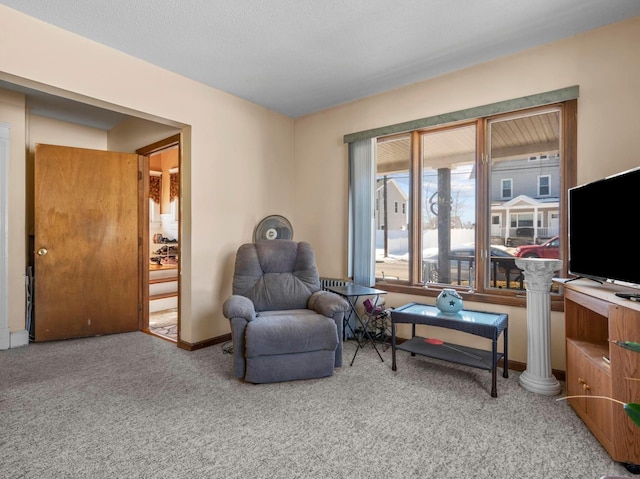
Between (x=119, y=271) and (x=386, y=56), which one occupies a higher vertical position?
(x=386, y=56)

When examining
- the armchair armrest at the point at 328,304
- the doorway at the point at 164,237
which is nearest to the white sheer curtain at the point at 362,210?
the armchair armrest at the point at 328,304

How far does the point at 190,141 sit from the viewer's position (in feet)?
11.0

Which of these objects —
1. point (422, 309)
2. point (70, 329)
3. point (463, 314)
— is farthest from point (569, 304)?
point (70, 329)

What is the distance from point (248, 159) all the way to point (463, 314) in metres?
2.76

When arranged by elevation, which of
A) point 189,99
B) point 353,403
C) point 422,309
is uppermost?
point 189,99

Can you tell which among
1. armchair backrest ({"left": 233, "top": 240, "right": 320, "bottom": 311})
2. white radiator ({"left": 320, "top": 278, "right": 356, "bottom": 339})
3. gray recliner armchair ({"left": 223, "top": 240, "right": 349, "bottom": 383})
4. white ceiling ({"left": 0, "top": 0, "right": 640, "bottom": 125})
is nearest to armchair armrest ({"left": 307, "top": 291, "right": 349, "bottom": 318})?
gray recliner armchair ({"left": 223, "top": 240, "right": 349, "bottom": 383})

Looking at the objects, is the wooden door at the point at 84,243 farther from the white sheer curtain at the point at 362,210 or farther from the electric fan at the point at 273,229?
the white sheer curtain at the point at 362,210

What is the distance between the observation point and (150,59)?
2918mm

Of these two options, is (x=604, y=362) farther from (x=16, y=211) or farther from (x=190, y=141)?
(x=16, y=211)

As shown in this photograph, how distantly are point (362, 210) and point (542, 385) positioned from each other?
2179 mm

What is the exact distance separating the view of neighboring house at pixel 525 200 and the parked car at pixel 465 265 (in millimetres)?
141

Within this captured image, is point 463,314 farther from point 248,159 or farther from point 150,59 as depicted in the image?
point 150,59

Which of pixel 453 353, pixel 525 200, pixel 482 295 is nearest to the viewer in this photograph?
pixel 453 353

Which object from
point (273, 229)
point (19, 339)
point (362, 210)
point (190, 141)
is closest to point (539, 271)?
point (362, 210)
